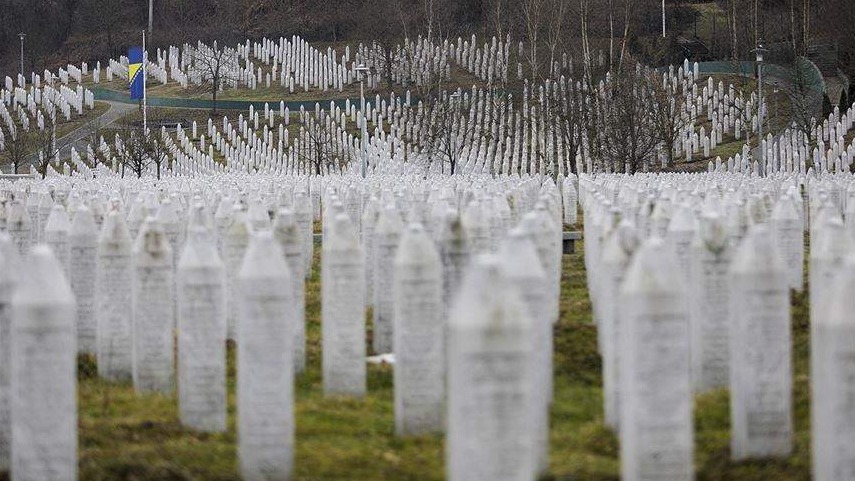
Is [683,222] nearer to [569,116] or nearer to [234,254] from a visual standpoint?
[234,254]

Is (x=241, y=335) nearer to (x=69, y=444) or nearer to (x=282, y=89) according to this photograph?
(x=69, y=444)

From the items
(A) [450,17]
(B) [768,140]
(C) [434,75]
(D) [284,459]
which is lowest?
(D) [284,459]

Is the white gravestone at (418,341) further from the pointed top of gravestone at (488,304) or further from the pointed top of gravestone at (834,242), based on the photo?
the pointed top of gravestone at (834,242)

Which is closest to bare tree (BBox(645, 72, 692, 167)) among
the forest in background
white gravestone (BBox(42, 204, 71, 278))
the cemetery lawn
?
the forest in background

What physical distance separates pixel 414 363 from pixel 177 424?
1594mm

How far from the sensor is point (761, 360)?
8133 mm

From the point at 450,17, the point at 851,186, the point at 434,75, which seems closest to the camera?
the point at 851,186

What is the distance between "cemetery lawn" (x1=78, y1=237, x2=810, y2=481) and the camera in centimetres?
812

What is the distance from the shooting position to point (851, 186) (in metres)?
22.2

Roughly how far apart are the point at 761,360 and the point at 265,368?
2797 millimetres

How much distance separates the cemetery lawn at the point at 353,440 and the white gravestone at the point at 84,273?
0.80m

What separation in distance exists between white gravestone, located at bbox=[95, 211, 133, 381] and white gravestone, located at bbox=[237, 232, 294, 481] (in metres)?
2.76

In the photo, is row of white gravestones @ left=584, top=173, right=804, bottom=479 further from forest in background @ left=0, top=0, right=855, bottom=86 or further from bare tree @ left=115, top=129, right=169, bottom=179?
forest in background @ left=0, top=0, right=855, bottom=86

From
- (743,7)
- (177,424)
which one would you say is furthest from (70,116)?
(177,424)
